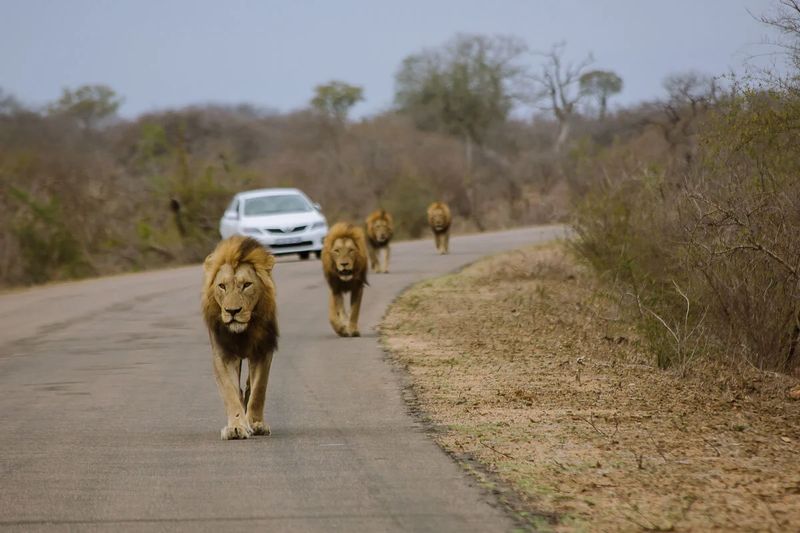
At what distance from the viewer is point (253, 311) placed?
9305 mm

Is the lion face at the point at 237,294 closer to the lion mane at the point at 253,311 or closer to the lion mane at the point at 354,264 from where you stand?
the lion mane at the point at 253,311

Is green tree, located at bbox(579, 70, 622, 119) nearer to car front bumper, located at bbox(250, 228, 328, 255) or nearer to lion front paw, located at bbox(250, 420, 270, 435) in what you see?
car front bumper, located at bbox(250, 228, 328, 255)

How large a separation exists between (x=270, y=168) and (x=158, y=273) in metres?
33.0

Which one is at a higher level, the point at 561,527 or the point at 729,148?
the point at 729,148

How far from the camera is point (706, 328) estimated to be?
13.2 meters

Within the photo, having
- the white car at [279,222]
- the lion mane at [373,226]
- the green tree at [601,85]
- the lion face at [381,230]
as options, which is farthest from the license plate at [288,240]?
the green tree at [601,85]

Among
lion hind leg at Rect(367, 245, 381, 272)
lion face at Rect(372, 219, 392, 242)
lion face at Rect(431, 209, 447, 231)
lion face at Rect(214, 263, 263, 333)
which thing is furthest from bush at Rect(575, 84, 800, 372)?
lion face at Rect(431, 209, 447, 231)

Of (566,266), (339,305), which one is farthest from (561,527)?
(566,266)

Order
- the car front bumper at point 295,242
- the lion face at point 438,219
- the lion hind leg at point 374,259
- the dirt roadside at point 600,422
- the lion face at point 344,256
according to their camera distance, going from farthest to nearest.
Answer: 1. the lion face at point 438,219
2. the car front bumper at point 295,242
3. the lion hind leg at point 374,259
4. the lion face at point 344,256
5. the dirt roadside at point 600,422

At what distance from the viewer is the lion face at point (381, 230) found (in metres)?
25.7

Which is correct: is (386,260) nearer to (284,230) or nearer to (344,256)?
(284,230)

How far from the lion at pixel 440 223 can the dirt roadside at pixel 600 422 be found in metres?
13.6

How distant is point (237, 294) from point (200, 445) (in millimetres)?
1042

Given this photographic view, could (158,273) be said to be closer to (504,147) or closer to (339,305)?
(339,305)
